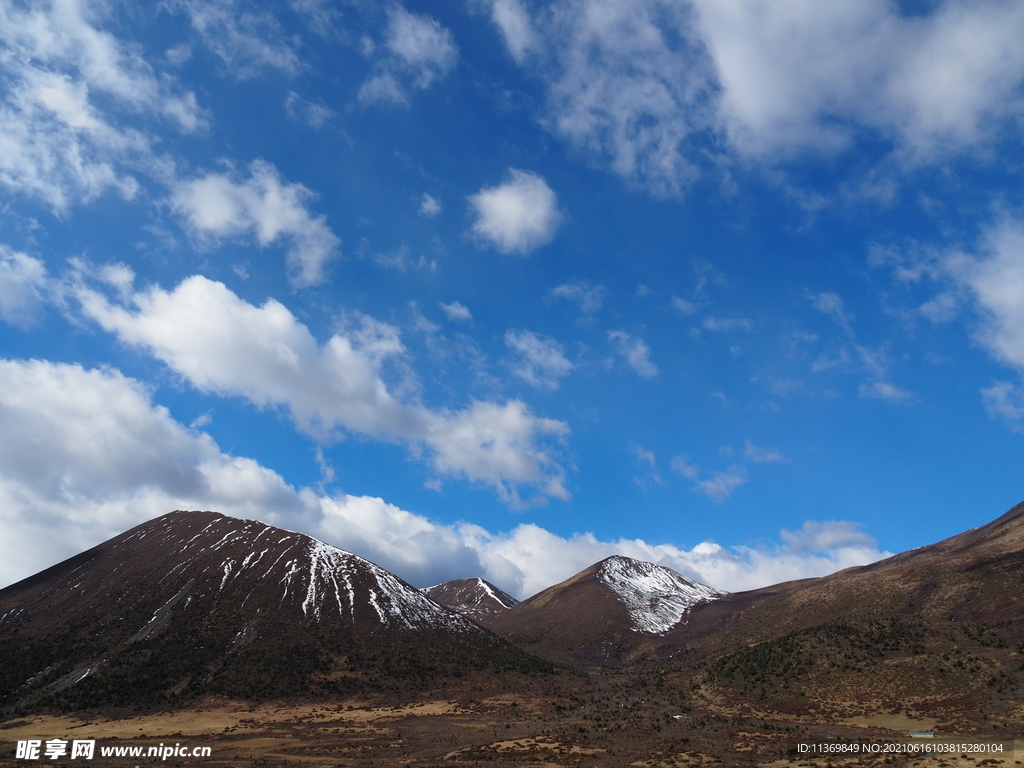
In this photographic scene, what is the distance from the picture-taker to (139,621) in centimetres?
9238

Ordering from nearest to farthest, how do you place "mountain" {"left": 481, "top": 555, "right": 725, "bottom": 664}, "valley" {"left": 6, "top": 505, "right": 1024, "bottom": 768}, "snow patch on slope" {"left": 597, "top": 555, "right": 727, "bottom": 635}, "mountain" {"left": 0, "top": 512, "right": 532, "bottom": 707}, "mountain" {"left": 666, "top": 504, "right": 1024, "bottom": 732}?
"valley" {"left": 6, "top": 505, "right": 1024, "bottom": 768}, "mountain" {"left": 666, "top": 504, "right": 1024, "bottom": 732}, "mountain" {"left": 0, "top": 512, "right": 532, "bottom": 707}, "mountain" {"left": 481, "top": 555, "right": 725, "bottom": 664}, "snow patch on slope" {"left": 597, "top": 555, "right": 727, "bottom": 635}

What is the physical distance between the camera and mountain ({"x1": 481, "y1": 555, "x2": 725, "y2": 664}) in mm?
143875

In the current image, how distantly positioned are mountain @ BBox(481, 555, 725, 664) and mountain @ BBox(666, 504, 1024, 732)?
3466cm

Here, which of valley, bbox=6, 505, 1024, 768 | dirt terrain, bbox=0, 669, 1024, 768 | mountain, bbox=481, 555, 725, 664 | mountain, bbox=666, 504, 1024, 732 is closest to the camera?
dirt terrain, bbox=0, 669, 1024, 768

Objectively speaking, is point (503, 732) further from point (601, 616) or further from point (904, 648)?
point (601, 616)

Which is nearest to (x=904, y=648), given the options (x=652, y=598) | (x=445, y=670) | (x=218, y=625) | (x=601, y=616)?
(x=445, y=670)

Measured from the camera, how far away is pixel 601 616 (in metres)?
161

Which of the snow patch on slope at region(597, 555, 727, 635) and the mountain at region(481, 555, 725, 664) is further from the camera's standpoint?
the snow patch on slope at region(597, 555, 727, 635)

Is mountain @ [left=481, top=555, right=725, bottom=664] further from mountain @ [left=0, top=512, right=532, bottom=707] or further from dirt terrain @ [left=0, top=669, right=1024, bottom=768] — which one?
dirt terrain @ [left=0, top=669, right=1024, bottom=768]

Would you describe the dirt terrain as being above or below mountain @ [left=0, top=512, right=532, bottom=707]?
below

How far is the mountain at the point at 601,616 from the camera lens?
472 feet

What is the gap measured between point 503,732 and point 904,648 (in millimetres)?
56498

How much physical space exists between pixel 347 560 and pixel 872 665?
105 m

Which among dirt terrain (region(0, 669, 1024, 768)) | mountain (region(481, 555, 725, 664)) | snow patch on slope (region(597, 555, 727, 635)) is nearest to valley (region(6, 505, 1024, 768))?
dirt terrain (region(0, 669, 1024, 768))
